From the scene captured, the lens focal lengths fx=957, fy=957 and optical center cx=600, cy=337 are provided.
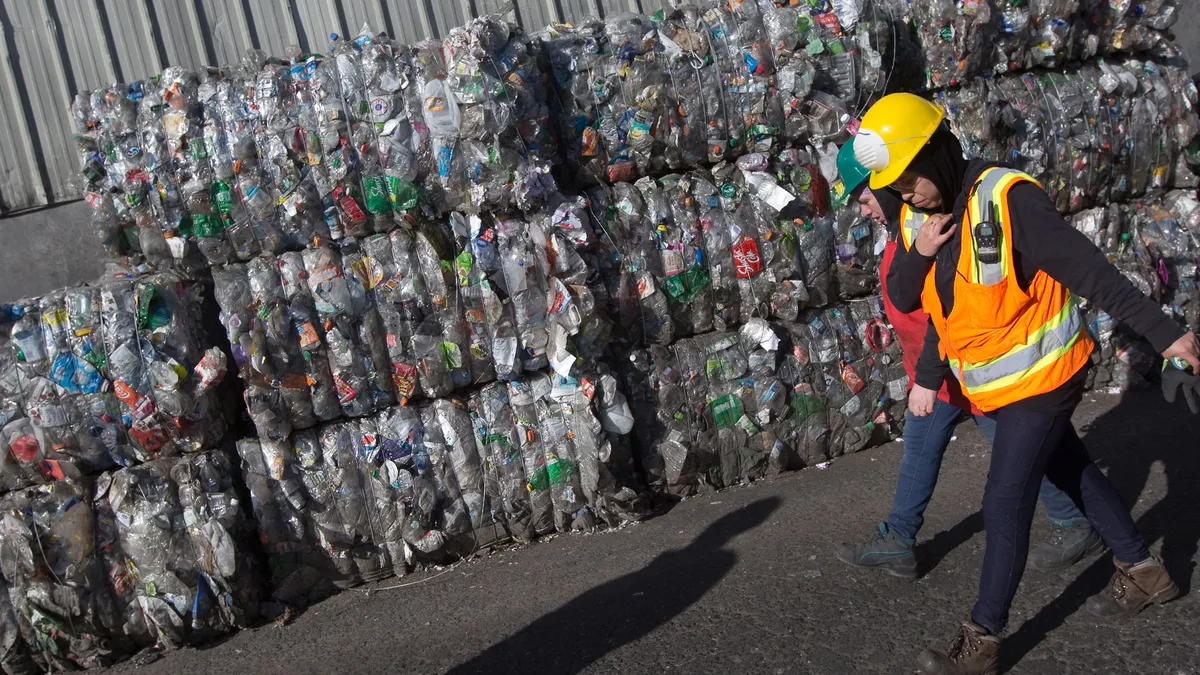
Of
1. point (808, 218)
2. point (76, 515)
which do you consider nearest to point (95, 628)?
point (76, 515)

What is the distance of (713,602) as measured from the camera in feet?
10.8

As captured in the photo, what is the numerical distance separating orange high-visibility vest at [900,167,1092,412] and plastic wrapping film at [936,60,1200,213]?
2.07 m

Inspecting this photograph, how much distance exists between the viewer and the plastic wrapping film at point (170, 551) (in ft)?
11.6

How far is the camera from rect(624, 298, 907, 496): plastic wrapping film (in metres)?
4.14

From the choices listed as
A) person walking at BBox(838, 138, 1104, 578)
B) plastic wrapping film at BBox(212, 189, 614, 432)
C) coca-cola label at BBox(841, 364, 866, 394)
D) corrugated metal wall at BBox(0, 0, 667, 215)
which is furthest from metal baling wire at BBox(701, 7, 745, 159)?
corrugated metal wall at BBox(0, 0, 667, 215)

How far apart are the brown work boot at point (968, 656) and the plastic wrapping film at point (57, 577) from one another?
2.87 m

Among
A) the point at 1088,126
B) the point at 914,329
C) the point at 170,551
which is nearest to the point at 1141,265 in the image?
the point at 1088,126

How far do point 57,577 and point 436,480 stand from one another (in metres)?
1.39

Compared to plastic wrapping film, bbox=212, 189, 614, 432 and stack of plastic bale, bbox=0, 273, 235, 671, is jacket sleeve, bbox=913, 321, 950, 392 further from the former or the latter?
stack of plastic bale, bbox=0, 273, 235, 671

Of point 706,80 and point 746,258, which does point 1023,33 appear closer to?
point 706,80

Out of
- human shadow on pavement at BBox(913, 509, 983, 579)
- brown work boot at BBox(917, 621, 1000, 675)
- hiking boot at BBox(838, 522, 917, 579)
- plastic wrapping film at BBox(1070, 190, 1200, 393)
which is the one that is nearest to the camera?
brown work boot at BBox(917, 621, 1000, 675)

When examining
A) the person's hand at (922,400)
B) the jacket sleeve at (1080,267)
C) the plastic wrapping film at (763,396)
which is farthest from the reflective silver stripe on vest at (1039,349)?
the plastic wrapping film at (763,396)

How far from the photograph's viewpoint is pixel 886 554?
10.8 ft

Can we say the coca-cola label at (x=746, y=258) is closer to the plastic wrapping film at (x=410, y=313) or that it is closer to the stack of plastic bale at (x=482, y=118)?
the plastic wrapping film at (x=410, y=313)
